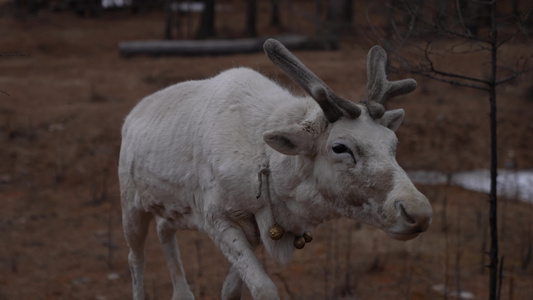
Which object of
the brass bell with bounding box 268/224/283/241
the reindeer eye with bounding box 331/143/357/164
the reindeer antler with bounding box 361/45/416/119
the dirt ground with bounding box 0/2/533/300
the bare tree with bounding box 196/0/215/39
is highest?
the reindeer antler with bounding box 361/45/416/119

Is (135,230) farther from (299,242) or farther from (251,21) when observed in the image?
(251,21)

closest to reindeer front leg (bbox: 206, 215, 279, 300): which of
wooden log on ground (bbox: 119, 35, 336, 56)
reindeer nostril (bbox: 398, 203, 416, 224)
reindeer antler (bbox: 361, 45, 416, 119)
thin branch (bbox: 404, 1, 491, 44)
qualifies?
reindeer nostril (bbox: 398, 203, 416, 224)

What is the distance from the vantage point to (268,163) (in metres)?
4.03

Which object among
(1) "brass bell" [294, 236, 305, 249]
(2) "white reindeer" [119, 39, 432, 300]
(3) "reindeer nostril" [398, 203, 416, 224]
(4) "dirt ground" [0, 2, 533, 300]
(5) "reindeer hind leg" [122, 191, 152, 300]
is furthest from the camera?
(4) "dirt ground" [0, 2, 533, 300]

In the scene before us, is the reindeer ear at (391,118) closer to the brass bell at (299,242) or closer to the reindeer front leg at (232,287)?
the brass bell at (299,242)

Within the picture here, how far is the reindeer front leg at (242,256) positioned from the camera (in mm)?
3879

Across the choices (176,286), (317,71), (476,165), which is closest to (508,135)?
(476,165)

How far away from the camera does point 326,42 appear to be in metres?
18.1

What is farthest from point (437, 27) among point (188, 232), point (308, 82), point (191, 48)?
point (191, 48)

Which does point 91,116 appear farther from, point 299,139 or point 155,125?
point 299,139

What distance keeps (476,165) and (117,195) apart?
5.44 meters

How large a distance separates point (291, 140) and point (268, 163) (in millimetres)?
328

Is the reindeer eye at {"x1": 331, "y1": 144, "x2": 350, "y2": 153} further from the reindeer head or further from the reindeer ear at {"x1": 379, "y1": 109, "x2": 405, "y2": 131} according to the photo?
the reindeer ear at {"x1": 379, "y1": 109, "x2": 405, "y2": 131}

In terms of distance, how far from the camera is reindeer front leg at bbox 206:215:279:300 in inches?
153
